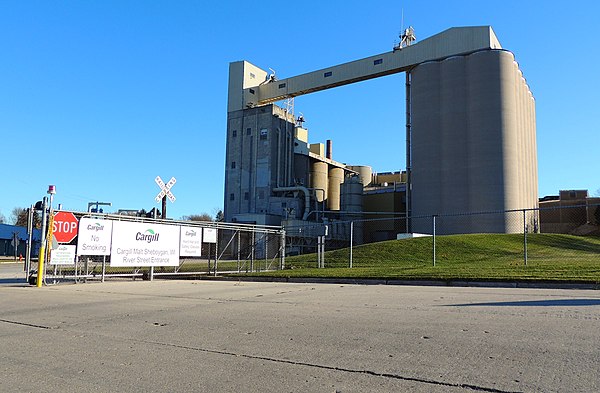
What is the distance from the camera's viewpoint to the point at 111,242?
1748 centimetres

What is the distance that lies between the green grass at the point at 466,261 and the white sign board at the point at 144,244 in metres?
3.63

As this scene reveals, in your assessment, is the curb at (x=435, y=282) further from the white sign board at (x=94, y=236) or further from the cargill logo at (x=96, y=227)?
the cargill logo at (x=96, y=227)

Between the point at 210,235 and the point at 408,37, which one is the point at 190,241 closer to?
the point at 210,235

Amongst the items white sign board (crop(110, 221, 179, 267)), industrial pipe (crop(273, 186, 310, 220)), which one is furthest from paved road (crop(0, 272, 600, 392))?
industrial pipe (crop(273, 186, 310, 220))

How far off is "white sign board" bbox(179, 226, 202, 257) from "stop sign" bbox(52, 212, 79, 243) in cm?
453

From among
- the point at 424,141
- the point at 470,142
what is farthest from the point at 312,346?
the point at 424,141

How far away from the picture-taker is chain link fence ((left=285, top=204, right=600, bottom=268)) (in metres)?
23.6

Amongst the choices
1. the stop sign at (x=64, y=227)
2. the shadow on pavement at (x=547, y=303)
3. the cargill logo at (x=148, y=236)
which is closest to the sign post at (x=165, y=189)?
the cargill logo at (x=148, y=236)

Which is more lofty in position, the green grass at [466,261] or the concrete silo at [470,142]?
the concrete silo at [470,142]

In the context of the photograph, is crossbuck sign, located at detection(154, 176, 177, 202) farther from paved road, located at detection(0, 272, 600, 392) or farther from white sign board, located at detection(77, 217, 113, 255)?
paved road, located at detection(0, 272, 600, 392)

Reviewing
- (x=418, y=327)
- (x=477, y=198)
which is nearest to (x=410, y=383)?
(x=418, y=327)

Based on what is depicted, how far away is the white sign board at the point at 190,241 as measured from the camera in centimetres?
2023

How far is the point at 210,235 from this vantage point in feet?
70.0

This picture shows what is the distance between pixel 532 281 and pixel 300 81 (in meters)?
52.8
